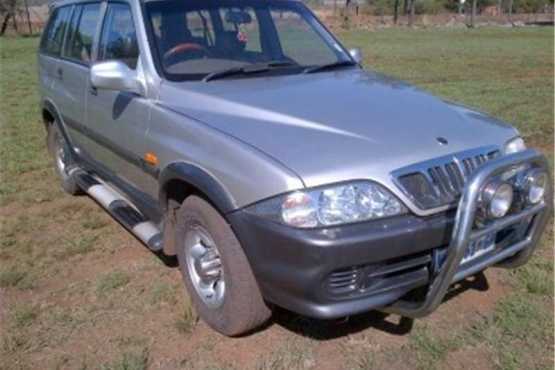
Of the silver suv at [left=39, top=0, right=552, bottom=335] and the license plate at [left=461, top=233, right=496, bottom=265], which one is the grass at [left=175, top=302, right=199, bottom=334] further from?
the license plate at [left=461, top=233, right=496, bottom=265]

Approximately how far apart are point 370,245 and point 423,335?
37.3 inches

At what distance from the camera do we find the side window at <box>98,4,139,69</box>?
13.1ft

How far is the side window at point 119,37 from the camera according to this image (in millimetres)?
3988

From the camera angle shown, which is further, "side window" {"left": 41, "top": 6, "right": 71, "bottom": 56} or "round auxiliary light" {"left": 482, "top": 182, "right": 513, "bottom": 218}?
"side window" {"left": 41, "top": 6, "right": 71, "bottom": 56}

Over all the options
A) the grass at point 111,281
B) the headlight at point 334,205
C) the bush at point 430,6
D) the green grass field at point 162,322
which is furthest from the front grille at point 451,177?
the bush at point 430,6

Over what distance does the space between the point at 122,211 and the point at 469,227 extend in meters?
2.64

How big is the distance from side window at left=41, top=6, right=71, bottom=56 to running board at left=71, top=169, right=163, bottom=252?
3.98 ft

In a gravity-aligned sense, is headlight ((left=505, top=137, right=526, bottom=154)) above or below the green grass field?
above

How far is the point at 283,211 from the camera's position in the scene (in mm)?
2693

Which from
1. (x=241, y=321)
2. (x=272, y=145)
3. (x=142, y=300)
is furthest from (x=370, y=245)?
(x=142, y=300)

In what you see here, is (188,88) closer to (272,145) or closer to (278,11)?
(272,145)

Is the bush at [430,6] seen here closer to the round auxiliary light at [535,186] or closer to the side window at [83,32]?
the side window at [83,32]

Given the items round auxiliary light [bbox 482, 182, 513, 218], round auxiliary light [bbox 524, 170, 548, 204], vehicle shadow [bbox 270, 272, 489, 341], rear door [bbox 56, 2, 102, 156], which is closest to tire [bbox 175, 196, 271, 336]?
vehicle shadow [bbox 270, 272, 489, 341]

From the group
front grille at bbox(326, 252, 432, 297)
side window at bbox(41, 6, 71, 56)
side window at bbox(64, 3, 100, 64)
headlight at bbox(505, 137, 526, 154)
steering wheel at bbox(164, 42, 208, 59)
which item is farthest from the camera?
side window at bbox(41, 6, 71, 56)
